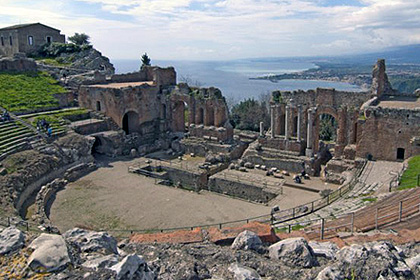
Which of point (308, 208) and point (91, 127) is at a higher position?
point (91, 127)

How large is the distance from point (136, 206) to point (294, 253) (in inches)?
629

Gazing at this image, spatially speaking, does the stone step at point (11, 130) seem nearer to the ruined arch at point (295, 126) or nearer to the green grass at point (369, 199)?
the ruined arch at point (295, 126)

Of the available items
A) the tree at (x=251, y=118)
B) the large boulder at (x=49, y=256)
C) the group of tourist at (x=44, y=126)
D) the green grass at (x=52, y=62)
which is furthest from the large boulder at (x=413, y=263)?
the green grass at (x=52, y=62)

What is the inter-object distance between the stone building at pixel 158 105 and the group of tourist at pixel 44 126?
607cm

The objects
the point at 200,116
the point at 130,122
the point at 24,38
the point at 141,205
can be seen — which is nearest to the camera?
the point at 141,205

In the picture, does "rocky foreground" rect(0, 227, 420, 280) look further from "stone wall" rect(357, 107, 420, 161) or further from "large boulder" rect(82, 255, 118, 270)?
"stone wall" rect(357, 107, 420, 161)

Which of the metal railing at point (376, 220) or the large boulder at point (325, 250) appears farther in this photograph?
the metal railing at point (376, 220)

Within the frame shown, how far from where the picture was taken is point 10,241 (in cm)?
646

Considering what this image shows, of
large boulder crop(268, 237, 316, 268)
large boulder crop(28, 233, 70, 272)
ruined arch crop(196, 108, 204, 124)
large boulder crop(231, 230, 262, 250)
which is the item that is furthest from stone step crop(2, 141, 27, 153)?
large boulder crop(268, 237, 316, 268)

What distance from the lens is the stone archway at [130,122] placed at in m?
36.3

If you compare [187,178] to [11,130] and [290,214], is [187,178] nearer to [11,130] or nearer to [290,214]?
[290,214]

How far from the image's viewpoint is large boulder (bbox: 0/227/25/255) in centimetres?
629

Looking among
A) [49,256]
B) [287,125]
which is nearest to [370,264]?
[49,256]

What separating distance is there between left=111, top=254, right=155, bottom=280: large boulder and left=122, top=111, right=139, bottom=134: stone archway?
102 feet
